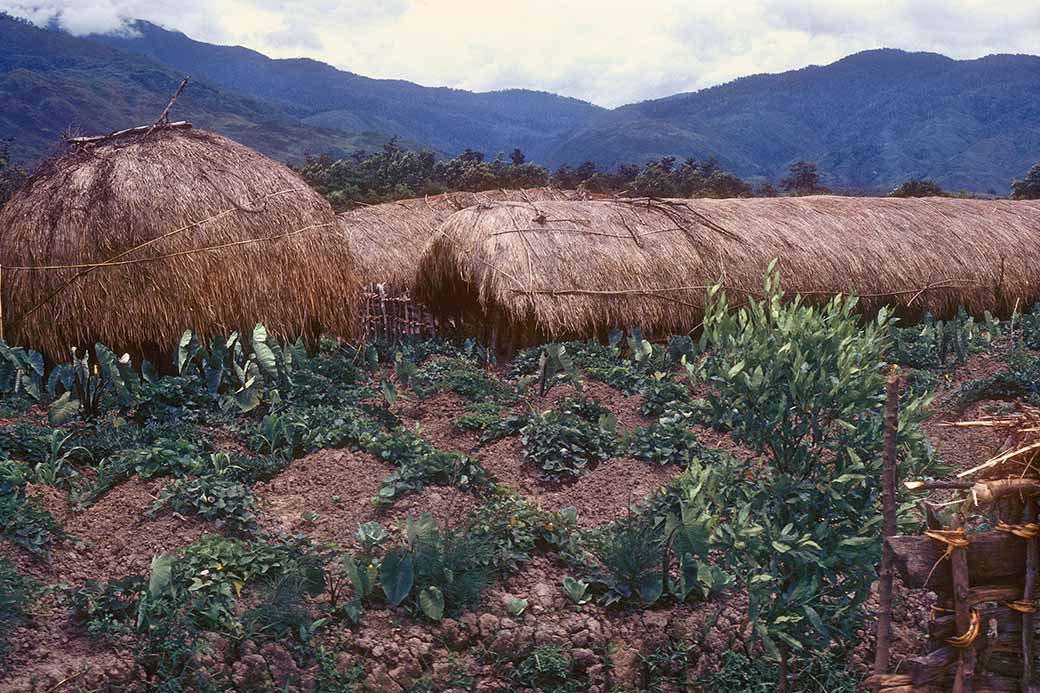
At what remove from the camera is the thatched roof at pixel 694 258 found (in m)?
9.83

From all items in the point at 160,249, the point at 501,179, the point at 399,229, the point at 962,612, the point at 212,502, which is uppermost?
the point at 501,179

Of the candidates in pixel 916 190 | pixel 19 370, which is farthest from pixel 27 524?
pixel 916 190

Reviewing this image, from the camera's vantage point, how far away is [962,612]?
2.76 meters

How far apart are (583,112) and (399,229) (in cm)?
15994

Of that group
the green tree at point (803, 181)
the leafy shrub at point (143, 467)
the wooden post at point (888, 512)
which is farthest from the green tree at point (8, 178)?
the green tree at point (803, 181)

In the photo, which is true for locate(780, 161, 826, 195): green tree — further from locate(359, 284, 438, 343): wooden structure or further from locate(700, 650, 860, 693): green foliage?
locate(700, 650, 860, 693): green foliage

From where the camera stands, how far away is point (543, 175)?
25.5 m

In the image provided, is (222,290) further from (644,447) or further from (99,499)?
(644,447)

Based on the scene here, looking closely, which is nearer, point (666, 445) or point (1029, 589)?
point (1029, 589)

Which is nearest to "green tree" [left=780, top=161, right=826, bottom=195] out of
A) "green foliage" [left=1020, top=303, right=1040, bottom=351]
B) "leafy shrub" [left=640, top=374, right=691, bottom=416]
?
"green foliage" [left=1020, top=303, right=1040, bottom=351]

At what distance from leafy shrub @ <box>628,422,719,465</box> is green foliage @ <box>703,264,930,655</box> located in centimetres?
240

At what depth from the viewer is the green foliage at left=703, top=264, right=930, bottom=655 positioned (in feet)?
11.0

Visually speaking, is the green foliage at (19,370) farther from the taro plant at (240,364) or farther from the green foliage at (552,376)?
the green foliage at (552,376)

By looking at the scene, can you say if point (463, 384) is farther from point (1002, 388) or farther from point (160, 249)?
point (1002, 388)
